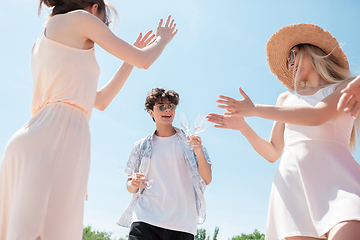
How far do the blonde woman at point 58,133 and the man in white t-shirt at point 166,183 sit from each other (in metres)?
2.40

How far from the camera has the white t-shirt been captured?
4730 millimetres

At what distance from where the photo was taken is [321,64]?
365 centimetres

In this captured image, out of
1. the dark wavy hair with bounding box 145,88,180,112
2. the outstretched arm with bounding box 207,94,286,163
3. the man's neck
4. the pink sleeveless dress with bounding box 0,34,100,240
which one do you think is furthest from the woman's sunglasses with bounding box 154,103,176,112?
the pink sleeveless dress with bounding box 0,34,100,240

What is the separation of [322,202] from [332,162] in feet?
1.21

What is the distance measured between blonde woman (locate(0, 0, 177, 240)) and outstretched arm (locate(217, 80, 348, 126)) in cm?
87

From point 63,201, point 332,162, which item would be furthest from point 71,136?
point 332,162

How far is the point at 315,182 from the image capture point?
118 inches

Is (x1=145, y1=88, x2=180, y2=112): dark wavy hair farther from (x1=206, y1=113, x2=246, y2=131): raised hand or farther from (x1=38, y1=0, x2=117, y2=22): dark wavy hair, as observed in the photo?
(x1=38, y1=0, x2=117, y2=22): dark wavy hair

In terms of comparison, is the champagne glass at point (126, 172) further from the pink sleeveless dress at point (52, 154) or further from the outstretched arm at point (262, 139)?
the pink sleeveless dress at point (52, 154)

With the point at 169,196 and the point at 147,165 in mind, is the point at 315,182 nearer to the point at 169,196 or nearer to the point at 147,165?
the point at 169,196

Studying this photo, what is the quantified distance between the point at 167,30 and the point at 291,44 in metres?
1.56

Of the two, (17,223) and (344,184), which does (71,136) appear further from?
(344,184)

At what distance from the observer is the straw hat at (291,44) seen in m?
3.73

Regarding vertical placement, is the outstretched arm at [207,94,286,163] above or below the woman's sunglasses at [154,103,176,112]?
below
